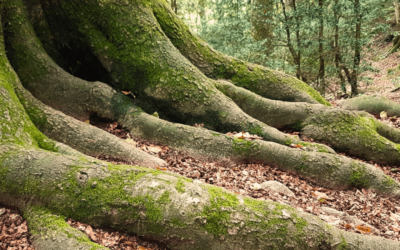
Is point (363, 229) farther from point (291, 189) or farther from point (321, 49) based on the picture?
point (321, 49)

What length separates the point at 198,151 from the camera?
434 centimetres

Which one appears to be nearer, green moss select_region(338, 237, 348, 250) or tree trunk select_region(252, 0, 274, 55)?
green moss select_region(338, 237, 348, 250)

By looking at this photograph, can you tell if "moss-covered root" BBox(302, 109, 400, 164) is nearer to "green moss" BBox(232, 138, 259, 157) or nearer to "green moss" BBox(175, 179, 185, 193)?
"green moss" BBox(232, 138, 259, 157)

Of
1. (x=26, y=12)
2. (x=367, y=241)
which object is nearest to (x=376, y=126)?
(x=367, y=241)

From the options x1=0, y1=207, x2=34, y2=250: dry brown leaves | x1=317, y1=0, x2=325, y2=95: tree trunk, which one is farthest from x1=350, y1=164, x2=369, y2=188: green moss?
x1=317, y1=0, x2=325, y2=95: tree trunk

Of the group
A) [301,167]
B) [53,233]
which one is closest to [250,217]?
[53,233]

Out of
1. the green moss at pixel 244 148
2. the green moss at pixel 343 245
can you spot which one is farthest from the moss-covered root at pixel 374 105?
the green moss at pixel 343 245

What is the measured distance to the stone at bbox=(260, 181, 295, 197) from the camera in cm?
392

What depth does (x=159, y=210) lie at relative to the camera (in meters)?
2.25

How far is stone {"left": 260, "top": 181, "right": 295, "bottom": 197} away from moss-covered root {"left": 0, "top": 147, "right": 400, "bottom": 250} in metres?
1.45

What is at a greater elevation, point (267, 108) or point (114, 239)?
point (267, 108)

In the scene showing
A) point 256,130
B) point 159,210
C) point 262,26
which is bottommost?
point 159,210

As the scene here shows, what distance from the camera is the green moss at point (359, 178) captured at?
171 inches

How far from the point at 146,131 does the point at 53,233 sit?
8.31 ft
